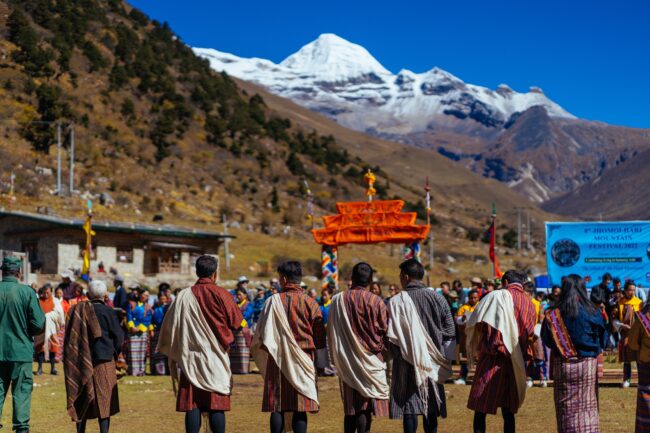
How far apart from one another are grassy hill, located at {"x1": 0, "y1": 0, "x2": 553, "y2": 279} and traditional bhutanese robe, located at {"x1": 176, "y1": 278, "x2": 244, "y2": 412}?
4102cm

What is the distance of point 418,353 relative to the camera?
8547 millimetres

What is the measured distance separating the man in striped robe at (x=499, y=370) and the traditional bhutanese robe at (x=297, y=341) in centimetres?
149

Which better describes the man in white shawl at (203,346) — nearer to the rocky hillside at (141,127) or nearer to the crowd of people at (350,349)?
the crowd of people at (350,349)

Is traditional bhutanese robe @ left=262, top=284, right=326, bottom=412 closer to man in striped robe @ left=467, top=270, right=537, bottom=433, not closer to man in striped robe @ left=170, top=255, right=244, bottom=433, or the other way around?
man in striped robe @ left=170, top=255, right=244, bottom=433

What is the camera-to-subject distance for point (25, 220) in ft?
135

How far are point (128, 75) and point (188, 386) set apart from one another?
2882 inches

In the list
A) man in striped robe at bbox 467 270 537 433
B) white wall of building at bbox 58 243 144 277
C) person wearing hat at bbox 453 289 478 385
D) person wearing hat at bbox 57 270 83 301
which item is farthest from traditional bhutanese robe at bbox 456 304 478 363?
white wall of building at bbox 58 243 144 277

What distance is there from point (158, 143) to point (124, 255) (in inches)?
1149

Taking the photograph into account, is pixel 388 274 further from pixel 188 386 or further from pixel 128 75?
pixel 188 386

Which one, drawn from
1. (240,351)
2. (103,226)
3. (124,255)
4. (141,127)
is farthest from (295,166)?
(240,351)

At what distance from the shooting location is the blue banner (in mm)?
20500

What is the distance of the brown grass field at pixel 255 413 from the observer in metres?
10.9

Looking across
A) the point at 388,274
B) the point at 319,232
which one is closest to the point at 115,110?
the point at 388,274

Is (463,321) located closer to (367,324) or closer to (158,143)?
(367,324)
